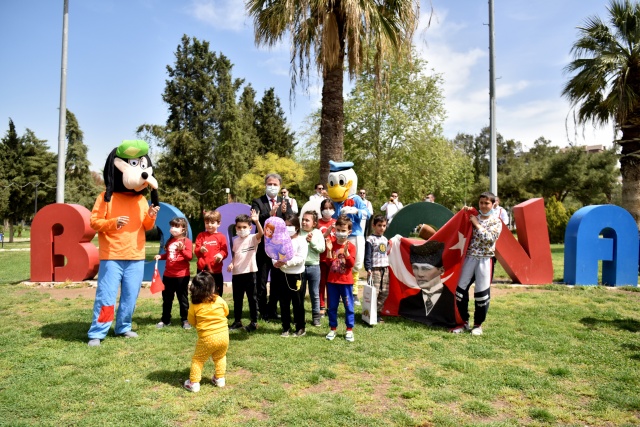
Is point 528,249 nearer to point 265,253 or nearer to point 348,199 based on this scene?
point 348,199

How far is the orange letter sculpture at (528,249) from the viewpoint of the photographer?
953 cm

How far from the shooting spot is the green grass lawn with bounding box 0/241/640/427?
11.2ft

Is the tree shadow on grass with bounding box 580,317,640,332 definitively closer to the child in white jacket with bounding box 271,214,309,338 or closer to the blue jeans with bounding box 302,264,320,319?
the blue jeans with bounding box 302,264,320,319

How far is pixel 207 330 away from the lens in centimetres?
396

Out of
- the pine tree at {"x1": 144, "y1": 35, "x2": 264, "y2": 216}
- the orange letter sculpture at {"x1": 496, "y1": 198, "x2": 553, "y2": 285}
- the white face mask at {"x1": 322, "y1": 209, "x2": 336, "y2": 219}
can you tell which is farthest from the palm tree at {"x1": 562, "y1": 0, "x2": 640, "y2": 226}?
the pine tree at {"x1": 144, "y1": 35, "x2": 264, "y2": 216}

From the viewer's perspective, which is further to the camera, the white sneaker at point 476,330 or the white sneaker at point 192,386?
the white sneaker at point 476,330

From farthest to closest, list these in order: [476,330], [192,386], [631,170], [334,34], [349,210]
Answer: [631,170], [334,34], [349,210], [476,330], [192,386]

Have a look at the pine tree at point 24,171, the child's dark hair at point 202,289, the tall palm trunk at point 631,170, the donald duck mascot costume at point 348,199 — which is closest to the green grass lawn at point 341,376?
the child's dark hair at point 202,289

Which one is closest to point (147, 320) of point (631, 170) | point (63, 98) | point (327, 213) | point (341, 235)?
point (327, 213)

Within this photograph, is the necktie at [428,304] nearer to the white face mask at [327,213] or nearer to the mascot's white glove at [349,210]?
the mascot's white glove at [349,210]

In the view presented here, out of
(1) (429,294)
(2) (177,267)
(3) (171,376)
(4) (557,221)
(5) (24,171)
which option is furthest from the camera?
(5) (24,171)

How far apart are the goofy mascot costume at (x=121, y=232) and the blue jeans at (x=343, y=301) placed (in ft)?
8.16

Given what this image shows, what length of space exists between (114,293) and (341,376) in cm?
308

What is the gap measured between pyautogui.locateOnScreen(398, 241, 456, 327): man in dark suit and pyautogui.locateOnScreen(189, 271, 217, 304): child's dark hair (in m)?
3.48
